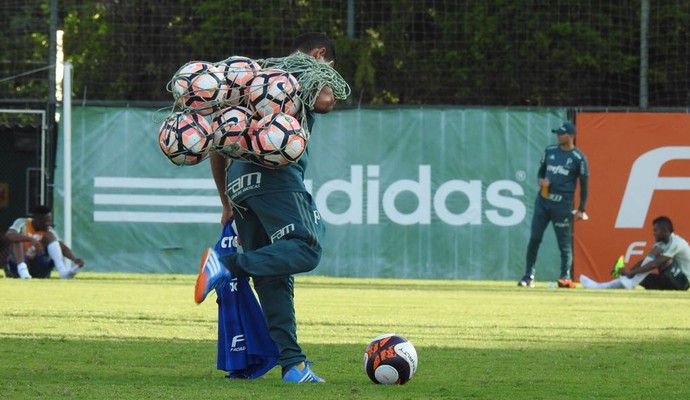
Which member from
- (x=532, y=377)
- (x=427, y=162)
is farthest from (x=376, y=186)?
(x=532, y=377)

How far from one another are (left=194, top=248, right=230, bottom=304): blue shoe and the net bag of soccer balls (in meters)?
0.57

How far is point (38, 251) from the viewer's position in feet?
65.0

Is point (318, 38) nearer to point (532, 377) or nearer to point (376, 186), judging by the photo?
point (532, 377)

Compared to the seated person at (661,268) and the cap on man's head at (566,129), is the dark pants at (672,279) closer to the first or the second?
the seated person at (661,268)

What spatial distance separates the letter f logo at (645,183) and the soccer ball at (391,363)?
14.3m

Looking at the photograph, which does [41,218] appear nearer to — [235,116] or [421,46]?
[421,46]

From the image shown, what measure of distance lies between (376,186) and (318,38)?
13.7 m

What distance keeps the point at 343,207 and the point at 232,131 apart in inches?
554

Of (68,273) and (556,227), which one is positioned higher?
(556,227)

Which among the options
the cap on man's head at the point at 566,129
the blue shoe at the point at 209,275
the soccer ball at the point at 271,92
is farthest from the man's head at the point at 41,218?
the blue shoe at the point at 209,275

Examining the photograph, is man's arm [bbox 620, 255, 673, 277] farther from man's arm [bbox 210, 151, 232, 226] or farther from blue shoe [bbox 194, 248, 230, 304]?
blue shoe [bbox 194, 248, 230, 304]

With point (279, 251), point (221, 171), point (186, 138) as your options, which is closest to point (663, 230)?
point (221, 171)

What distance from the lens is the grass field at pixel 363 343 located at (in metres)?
7.05

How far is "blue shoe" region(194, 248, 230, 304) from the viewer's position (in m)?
6.69
